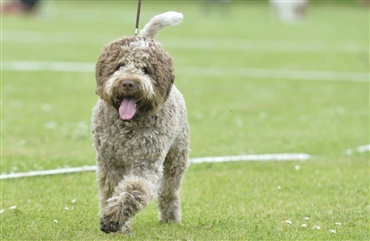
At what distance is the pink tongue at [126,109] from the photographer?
23.8 feet

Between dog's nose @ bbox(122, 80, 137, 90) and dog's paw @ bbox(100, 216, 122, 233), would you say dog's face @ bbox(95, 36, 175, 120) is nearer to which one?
dog's nose @ bbox(122, 80, 137, 90)

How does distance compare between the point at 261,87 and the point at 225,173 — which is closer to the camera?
the point at 225,173

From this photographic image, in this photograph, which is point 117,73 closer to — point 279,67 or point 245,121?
point 245,121

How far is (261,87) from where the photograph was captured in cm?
2025

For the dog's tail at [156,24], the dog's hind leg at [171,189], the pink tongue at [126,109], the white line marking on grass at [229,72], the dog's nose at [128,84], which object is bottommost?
the white line marking on grass at [229,72]

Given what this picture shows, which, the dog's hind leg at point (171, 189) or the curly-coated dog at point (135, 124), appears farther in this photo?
the dog's hind leg at point (171, 189)

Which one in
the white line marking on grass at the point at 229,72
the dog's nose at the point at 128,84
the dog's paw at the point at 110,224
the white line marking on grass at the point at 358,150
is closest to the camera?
the dog's paw at the point at 110,224

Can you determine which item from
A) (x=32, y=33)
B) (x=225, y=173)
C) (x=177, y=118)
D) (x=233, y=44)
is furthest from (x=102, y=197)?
(x=32, y=33)

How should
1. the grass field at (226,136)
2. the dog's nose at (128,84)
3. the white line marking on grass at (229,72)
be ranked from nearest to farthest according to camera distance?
1. the dog's nose at (128,84)
2. the grass field at (226,136)
3. the white line marking on grass at (229,72)

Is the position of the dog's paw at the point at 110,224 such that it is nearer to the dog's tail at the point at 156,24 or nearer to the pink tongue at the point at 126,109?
the pink tongue at the point at 126,109

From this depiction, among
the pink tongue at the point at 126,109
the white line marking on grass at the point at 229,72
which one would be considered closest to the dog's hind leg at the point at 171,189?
the pink tongue at the point at 126,109

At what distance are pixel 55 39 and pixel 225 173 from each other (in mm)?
20571

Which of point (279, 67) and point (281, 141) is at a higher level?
point (281, 141)

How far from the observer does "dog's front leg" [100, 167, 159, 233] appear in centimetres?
693
